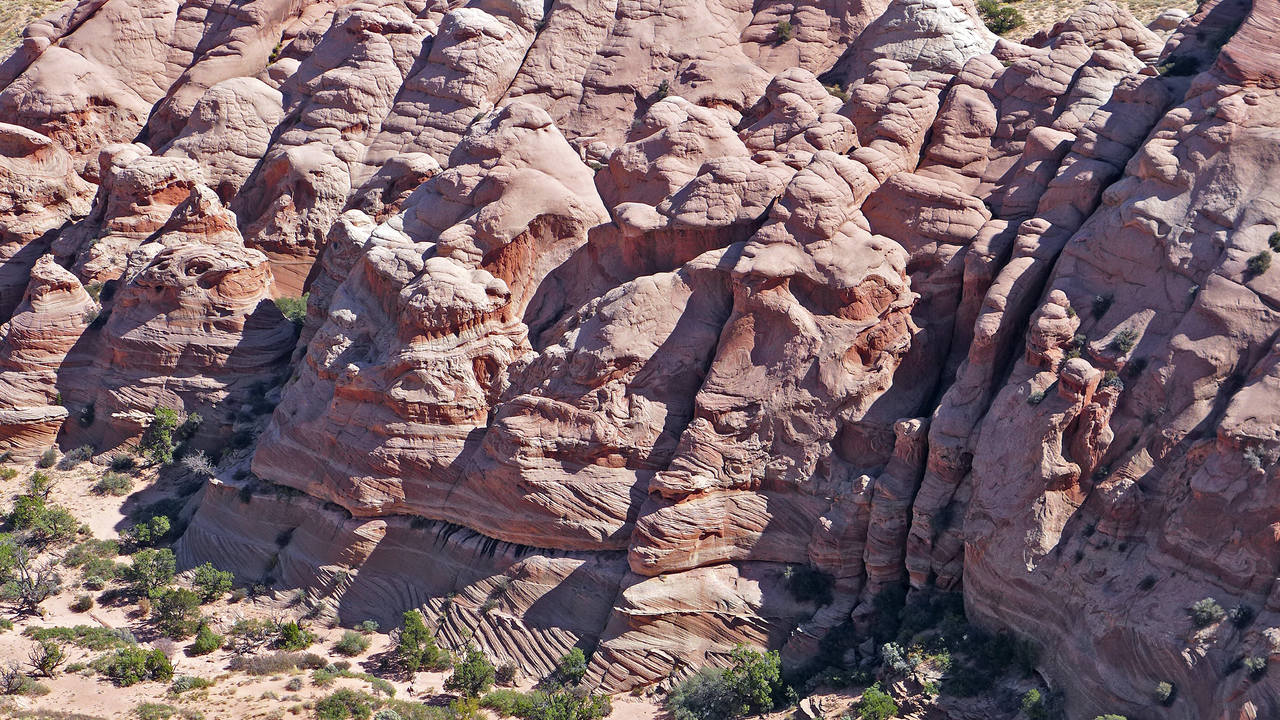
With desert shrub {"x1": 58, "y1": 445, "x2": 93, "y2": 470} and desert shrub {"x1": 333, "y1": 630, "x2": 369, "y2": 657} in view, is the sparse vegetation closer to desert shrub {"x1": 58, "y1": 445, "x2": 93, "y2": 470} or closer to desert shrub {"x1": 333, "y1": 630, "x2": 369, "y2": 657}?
desert shrub {"x1": 58, "y1": 445, "x2": 93, "y2": 470}

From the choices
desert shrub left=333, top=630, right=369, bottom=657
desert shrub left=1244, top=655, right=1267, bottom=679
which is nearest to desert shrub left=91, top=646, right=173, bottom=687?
desert shrub left=333, top=630, right=369, bottom=657

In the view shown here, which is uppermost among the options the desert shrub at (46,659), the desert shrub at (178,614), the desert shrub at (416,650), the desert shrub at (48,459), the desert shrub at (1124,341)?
the desert shrub at (1124,341)

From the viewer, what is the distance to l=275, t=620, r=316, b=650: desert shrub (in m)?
35.0

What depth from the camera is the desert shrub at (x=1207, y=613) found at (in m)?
25.7

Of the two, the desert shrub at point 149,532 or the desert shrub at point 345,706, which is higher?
the desert shrub at point 345,706

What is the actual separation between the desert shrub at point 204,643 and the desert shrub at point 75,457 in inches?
434

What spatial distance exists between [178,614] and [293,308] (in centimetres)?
1250

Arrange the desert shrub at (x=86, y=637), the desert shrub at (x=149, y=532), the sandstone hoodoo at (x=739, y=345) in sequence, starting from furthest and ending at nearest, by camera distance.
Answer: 1. the desert shrub at (x=149, y=532)
2. the desert shrub at (x=86, y=637)
3. the sandstone hoodoo at (x=739, y=345)

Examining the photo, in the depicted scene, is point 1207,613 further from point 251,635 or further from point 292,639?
point 251,635

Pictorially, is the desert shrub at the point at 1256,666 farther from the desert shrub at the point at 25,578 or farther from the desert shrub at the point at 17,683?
the desert shrub at the point at 25,578

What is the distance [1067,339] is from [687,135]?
12798 millimetres

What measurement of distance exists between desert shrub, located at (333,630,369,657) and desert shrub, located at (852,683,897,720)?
13.4 m

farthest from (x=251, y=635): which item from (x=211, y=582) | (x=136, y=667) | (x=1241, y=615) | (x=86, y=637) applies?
(x=1241, y=615)

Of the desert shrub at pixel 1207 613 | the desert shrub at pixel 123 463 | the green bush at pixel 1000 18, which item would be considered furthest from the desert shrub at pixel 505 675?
the green bush at pixel 1000 18
